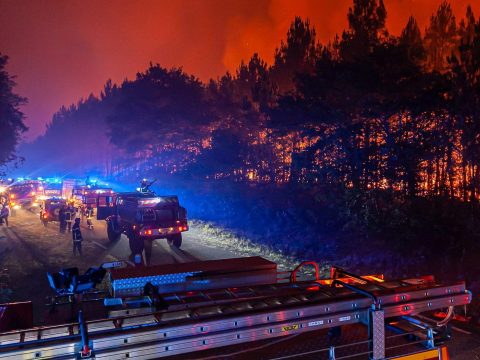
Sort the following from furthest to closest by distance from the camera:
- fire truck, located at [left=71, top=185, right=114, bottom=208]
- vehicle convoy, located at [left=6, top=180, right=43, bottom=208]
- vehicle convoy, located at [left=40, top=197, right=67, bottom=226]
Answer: vehicle convoy, located at [left=6, top=180, right=43, bottom=208], fire truck, located at [left=71, top=185, right=114, bottom=208], vehicle convoy, located at [left=40, top=197, right=67, bottom=226]

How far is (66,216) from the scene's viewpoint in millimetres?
18391

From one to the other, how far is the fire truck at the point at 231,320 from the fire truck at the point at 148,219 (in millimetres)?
9262

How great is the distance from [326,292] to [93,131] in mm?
116665

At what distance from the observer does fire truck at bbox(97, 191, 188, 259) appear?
14.1 m

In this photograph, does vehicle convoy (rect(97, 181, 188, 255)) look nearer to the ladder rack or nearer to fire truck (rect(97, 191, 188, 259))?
fire truck (rect(97, 191, 188, 259))

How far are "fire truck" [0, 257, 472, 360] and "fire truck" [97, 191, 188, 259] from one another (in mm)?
9262

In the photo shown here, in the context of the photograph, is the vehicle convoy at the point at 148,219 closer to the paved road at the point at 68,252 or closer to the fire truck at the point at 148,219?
the fire truck at the point at 148,219

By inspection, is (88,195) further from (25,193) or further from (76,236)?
(76,236)

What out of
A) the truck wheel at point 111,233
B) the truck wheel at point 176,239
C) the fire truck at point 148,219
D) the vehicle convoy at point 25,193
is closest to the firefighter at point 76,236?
the fire truck at point 148,219

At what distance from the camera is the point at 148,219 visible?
1434cm

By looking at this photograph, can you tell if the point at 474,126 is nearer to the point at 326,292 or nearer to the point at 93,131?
the point at 326,292

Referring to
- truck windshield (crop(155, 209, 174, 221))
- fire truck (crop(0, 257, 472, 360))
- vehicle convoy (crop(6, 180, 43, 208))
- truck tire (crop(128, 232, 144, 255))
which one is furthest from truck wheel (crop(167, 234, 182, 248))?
vehicle convoy (crop(6, 180, 43, 208))

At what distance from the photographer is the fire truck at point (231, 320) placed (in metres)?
2.44

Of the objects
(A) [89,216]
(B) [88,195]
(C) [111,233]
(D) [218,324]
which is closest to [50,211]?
(A) [89,216]
